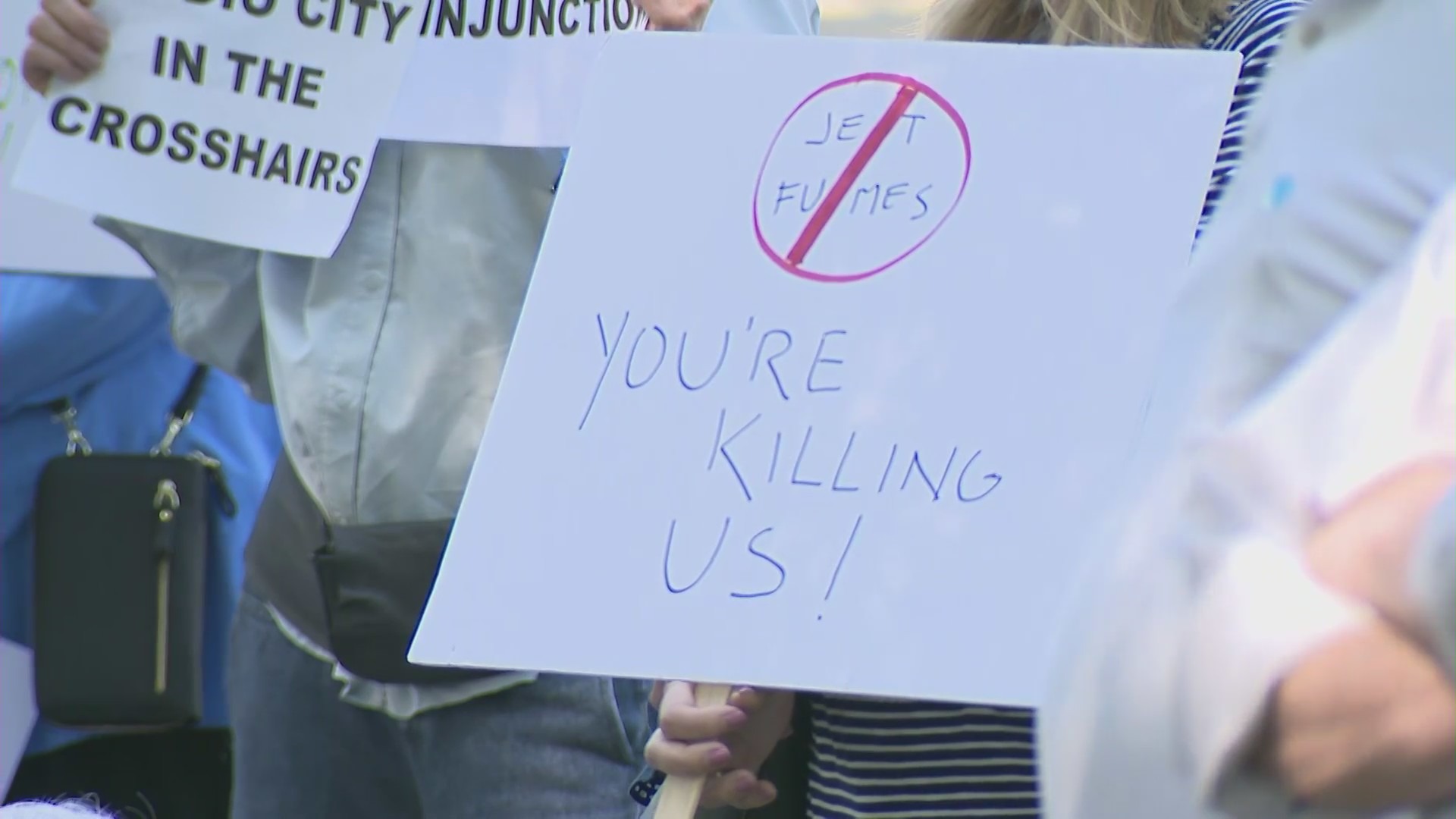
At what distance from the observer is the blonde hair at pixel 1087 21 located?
4.53 ft

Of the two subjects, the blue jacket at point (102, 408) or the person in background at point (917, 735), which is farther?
the blue jacket at point (102, 408)

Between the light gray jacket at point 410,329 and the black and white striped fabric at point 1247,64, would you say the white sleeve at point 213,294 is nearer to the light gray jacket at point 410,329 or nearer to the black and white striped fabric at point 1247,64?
the light gray jacket at point 410,329

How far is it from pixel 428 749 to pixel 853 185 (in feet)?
2.47

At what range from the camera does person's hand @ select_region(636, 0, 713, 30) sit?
1744 millimetres

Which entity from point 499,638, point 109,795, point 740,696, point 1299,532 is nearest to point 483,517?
point 499,638

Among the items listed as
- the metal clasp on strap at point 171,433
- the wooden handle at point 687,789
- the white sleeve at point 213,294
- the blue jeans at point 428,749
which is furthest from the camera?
the metal clasp on strap at point 171,433

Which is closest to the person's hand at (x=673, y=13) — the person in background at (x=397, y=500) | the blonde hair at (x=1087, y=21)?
the person in background at (x=397, y=500)

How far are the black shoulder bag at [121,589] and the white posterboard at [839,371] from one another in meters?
1.38

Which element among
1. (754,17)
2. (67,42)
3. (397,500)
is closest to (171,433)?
(67,42)

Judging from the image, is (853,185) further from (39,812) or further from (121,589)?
(121,589)

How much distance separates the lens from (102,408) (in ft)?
8.75

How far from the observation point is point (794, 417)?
3.97 ft

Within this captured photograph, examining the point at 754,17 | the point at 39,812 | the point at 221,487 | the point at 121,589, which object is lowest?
the point at 39,812

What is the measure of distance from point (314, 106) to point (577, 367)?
69 cm
